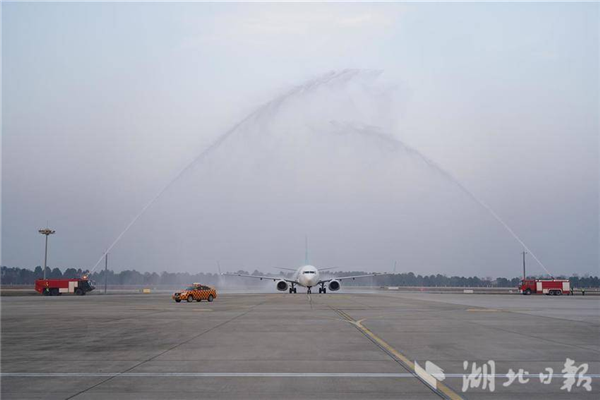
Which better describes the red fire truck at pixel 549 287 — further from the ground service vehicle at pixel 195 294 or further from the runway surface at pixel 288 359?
Answer: the runway surface at pixel 288 359

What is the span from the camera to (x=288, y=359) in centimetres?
1482

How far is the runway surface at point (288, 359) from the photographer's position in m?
10.9

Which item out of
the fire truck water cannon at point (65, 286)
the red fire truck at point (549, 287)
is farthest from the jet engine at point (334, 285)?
the fire truck water cannon at point (65, 286)

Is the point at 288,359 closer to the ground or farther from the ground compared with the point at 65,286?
farther from the ground

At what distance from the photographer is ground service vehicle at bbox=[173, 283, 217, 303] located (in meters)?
48.1

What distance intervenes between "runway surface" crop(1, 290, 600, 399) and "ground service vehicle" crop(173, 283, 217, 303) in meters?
22.6


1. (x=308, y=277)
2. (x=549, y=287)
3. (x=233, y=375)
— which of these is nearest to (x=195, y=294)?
(x=308, y=277)

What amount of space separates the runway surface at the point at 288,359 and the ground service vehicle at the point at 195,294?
22596mm

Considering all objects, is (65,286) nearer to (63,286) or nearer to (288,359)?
(63,286)

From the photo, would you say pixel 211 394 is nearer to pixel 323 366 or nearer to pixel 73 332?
pixel 323 366

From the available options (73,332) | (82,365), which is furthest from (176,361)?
(73,332)

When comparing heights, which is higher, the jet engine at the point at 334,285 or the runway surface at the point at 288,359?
the runway surface at the point at 288,359

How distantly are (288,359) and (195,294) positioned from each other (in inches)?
1439

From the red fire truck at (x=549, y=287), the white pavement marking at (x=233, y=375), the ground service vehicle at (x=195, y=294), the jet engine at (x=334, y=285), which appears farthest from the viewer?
the jet engine at (x=334, y=285)
